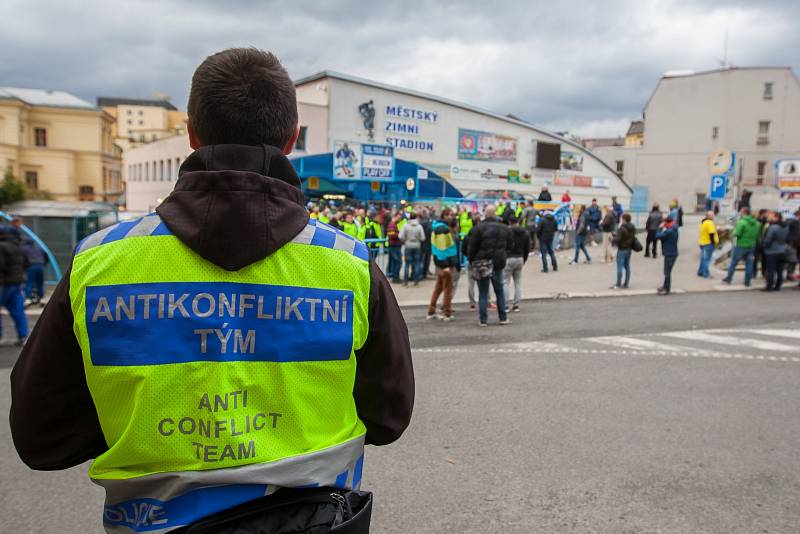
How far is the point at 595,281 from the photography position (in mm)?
16734

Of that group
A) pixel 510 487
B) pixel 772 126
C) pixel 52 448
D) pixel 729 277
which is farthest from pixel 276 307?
pixel 772 126

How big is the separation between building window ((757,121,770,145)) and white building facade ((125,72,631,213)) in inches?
454

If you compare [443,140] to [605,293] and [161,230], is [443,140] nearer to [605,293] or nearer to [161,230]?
[605,293]

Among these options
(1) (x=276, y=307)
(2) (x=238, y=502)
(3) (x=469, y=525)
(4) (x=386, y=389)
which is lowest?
(3) (x=469, y=525)

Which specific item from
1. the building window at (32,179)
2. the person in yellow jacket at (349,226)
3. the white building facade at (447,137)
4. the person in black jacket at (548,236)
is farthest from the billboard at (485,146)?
the building window at (32,179)

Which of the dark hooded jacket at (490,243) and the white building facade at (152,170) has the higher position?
the white building facade at (152,170)

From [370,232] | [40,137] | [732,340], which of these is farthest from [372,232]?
[40,137]

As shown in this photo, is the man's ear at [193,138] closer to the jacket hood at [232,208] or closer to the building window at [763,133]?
the jacket hood at [232,208]

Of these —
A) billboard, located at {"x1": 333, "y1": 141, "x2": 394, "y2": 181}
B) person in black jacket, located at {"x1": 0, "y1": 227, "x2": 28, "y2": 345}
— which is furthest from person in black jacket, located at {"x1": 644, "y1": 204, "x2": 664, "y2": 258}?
person in black jacket, located at {"x1": 0, "y1": 227, "x2": 28, "y2": 345}

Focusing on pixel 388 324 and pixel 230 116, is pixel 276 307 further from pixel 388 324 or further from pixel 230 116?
pixel 230 116

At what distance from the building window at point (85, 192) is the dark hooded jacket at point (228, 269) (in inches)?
3349

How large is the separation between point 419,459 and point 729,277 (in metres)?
14.5

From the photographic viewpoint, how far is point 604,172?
168 ft

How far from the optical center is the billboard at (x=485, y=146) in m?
42.7
